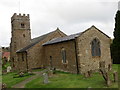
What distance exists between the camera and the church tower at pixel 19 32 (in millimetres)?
35094

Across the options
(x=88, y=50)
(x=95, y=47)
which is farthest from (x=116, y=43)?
(x=88, y=50)

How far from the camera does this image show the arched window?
22.8 meters

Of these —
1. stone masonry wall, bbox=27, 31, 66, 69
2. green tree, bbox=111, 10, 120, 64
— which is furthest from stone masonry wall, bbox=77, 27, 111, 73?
green tree, bbox=111, 10, 120, 64

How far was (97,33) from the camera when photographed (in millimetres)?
23266

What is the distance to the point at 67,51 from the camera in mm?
23484

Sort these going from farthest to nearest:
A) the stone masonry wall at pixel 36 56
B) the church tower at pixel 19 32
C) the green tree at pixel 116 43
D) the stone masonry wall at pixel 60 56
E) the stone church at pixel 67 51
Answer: the church tower at pixel 19 32 < the green tree at pixel 116 43 < the stone masonry wall at pixel 36 56 < the stone masonry wall at pixel 60 56 < the stone church at pixel 67 51

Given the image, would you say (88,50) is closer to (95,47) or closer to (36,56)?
(95,47)

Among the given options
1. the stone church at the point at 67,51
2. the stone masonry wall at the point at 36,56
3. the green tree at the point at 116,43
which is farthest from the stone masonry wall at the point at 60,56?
the green tree at the point at 116,43

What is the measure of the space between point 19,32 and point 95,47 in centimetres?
1933

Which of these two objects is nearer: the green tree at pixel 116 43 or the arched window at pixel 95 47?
the arched window at pixel 95 47

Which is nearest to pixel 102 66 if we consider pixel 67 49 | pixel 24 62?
pixel 67 49

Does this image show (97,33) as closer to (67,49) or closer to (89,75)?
(67,49)

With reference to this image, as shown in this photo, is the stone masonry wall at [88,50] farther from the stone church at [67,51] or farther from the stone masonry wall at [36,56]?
the stone masonry wall at [36,56]

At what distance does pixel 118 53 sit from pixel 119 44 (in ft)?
6.75
